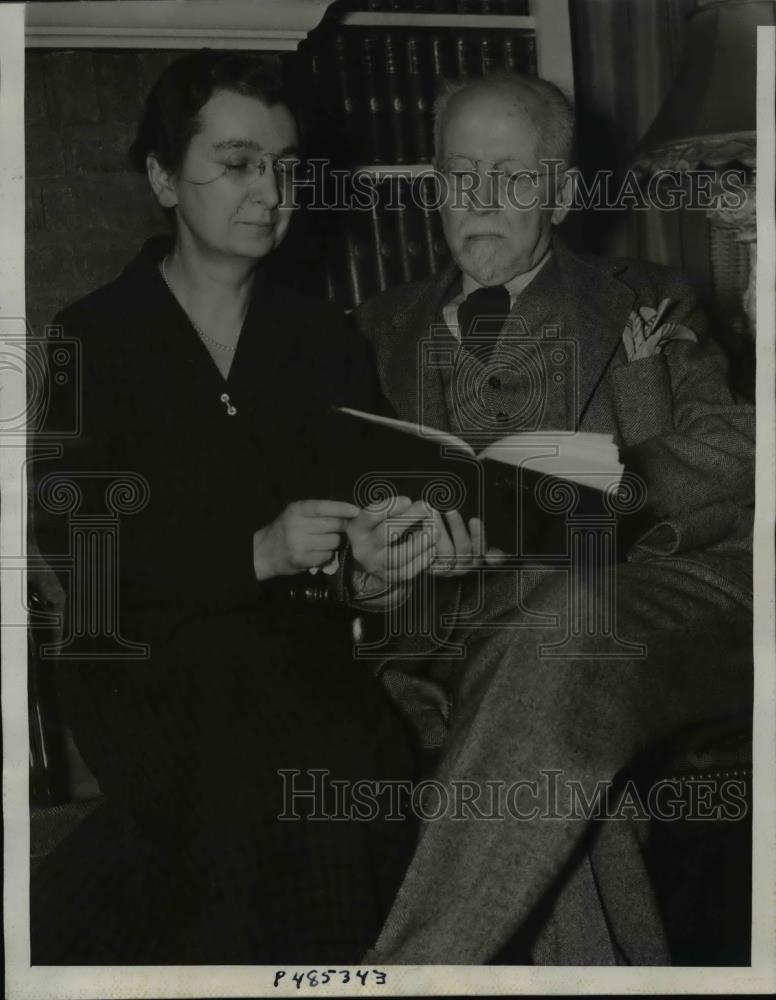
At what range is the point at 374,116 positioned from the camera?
156cm

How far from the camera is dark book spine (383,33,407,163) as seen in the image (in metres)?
1.56

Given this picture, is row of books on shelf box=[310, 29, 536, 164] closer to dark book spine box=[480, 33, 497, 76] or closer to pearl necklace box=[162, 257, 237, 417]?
dark book spine box=[480, 33, 497, 76]

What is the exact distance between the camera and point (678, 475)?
155 centimetres

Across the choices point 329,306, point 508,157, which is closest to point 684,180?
point 508,157

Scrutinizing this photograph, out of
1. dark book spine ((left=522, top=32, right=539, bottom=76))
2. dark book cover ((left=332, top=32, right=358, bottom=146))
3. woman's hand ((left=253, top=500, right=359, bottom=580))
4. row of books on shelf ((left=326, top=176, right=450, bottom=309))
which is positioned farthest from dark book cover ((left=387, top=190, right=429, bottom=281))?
woman's hand ((left=253, top=500, right=359, bottom=580))

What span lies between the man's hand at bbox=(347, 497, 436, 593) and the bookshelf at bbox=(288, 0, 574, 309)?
0.88 ft

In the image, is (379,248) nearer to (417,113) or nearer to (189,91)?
(417,113)

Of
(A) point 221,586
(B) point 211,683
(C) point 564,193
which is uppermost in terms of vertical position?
(C) point 564,193

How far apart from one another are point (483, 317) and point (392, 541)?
0.31 meters

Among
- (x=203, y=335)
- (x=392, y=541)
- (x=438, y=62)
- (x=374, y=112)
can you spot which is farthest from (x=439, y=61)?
(x=392, y=541)

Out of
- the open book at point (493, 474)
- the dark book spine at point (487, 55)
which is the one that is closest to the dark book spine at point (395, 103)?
the dark book spine at point (487, 55)

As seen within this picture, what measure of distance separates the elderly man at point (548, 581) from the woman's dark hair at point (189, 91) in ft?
0.77

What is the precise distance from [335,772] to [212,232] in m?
0.69

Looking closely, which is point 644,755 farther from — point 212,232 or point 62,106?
point 62,106
